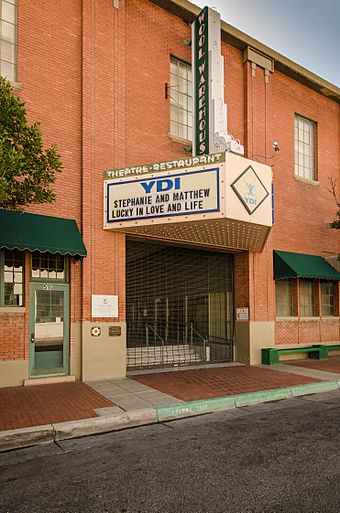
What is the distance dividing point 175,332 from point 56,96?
8.10m

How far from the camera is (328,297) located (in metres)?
18.8

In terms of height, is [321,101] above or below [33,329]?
above

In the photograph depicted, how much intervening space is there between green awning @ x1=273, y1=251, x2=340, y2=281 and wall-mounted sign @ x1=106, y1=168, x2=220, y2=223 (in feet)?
19.7

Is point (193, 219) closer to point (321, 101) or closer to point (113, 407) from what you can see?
point (113, 407)

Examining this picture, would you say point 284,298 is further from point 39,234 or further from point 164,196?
point 39,234

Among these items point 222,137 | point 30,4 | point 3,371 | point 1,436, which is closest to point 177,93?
point 222,137

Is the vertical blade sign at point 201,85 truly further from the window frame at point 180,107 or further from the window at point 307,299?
the window at point 307,299

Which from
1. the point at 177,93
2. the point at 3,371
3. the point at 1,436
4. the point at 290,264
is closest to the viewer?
the point at 1,436

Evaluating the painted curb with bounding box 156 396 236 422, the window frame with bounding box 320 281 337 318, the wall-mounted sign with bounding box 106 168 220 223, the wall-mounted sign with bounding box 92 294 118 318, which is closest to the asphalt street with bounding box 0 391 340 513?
the painted curb with bounding box 156 396 236 422

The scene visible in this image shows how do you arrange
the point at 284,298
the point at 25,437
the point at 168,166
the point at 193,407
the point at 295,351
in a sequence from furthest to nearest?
1. the point at 284,298
2. the point at 295,351
3. the point at 168,166
4. the point at 193,407
5. the point at 25,437

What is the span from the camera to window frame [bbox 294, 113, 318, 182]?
59.6 ft

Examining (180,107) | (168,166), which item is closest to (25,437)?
(168,166)

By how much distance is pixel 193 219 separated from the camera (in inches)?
433

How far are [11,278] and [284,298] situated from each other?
1057 cm
